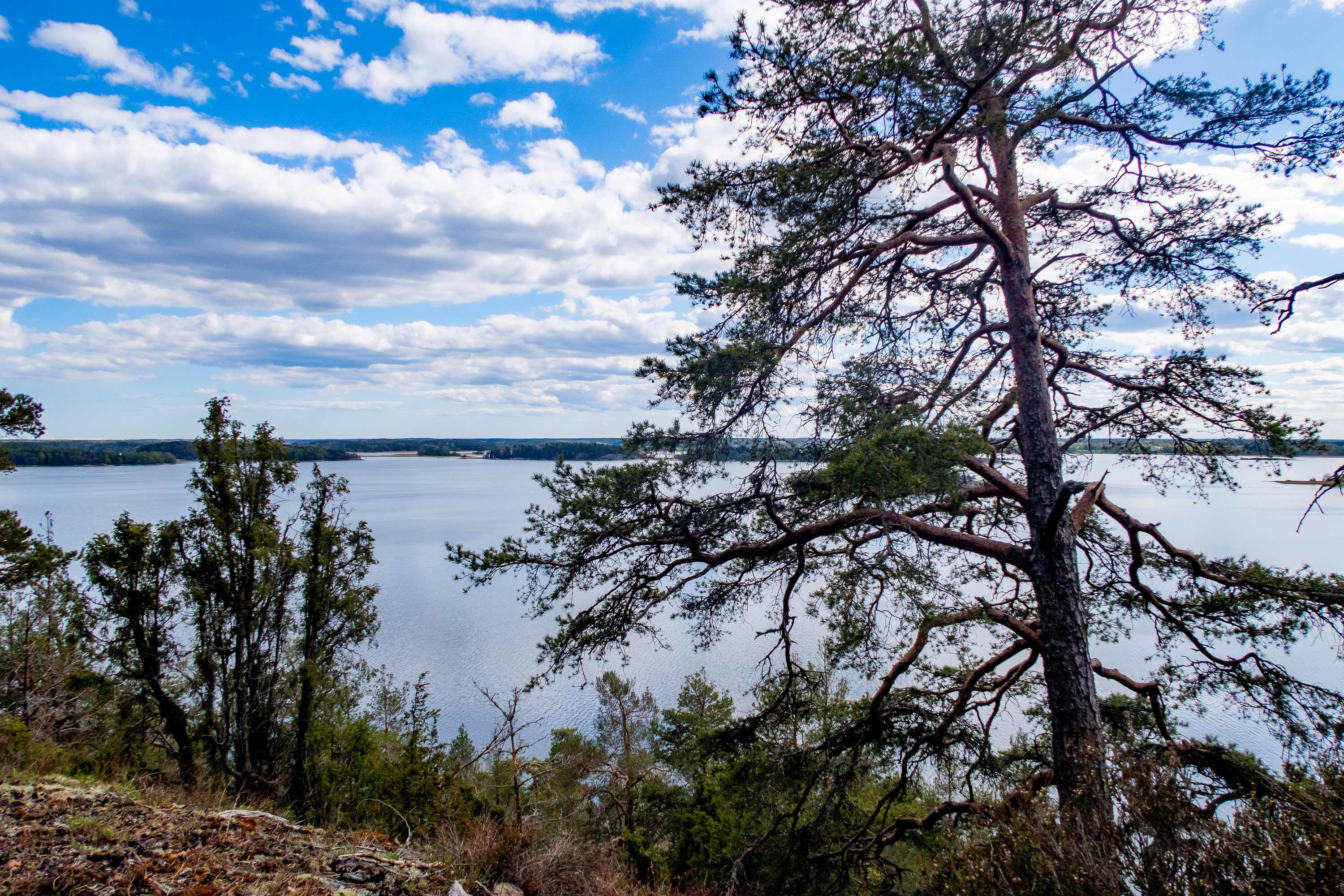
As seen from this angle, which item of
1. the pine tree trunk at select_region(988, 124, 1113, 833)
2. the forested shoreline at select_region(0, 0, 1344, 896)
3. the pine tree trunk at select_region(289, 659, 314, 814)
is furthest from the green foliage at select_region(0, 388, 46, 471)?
the pine tree trunk at select_region(988, 124, 1113, 833)

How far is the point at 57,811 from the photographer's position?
122 inches

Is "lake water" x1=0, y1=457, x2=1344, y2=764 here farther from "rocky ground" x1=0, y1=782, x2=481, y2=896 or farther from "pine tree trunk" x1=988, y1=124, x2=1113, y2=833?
"rocky ground" x1=0, y1=782, x2=481, y2=896

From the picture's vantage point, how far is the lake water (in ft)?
40.8

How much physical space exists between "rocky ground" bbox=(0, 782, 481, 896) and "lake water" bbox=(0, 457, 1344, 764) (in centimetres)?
278

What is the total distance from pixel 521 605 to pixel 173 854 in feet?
36.0

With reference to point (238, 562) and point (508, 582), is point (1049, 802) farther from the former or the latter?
point (508, 582)

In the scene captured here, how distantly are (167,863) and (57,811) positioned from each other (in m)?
0.86

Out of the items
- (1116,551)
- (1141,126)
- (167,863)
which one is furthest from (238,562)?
(1141,126)

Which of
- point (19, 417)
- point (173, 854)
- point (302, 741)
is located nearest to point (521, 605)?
point (302, 741)

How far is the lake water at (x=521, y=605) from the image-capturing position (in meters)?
12.4

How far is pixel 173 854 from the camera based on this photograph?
112 inches

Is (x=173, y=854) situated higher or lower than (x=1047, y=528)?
lower

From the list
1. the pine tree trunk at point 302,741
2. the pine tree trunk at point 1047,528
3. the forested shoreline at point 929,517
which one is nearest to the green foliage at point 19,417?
the forested shoreline at point 929,517

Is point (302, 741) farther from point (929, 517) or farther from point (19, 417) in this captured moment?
point (929, 517)
